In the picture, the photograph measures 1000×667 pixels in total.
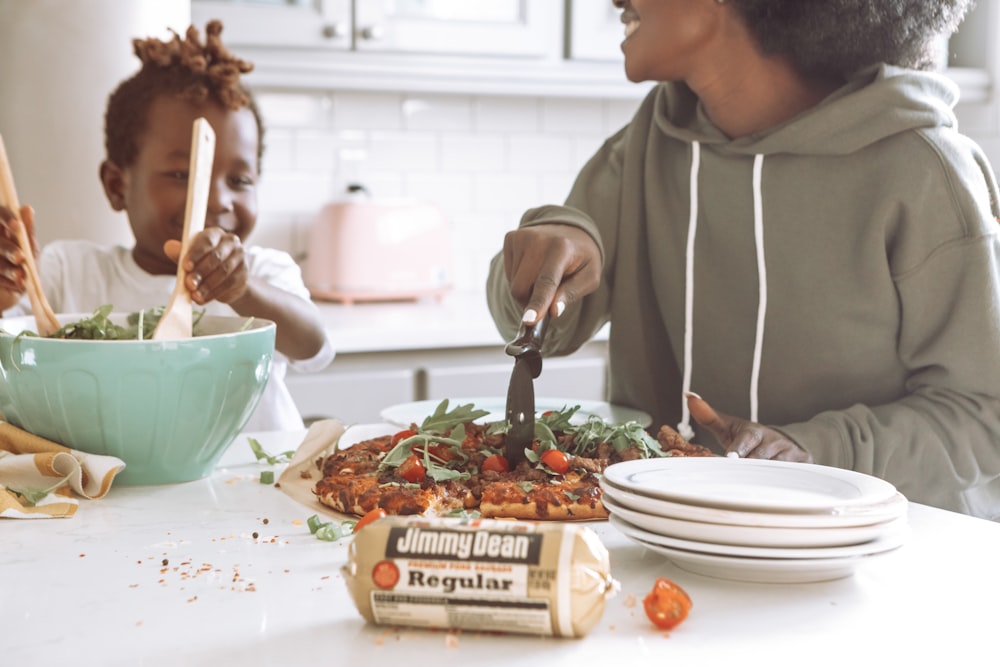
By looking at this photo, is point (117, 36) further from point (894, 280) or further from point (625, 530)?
point (625, 530)

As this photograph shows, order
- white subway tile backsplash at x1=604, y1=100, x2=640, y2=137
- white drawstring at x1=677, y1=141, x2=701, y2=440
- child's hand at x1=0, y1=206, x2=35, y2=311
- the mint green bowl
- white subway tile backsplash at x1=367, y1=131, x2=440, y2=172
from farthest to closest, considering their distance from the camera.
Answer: white subway tile backsplash at x1=604, y1=100, x2=640, y2=137 < white subway tile backsplash at x1=367, y1=131, x2=440, y2=172 < white drawstring at x1=677, y1=141, x2=701, y2=440 < child's hand at x1=0, y1=206, x2=35, y2=311 < the mint green bowl

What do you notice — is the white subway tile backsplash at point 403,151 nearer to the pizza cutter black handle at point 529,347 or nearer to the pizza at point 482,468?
the pizza at point 482,468

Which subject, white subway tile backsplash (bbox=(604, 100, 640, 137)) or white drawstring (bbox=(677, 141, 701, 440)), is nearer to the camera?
white drawstring (bbox=(677, 141, 701, 440))

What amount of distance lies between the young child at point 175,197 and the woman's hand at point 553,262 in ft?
1.58

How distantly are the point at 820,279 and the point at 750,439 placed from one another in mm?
410

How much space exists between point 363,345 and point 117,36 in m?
0.87

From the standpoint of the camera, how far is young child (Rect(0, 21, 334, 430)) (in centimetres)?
174

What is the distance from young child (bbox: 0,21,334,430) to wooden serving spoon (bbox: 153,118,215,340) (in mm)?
454

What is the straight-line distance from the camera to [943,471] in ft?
4.34

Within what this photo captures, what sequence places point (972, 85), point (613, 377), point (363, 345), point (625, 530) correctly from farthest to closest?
point (972, 85) < point (363, 345) < point (613, 377) < point (625, 530)

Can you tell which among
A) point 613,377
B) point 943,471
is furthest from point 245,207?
point 943,471

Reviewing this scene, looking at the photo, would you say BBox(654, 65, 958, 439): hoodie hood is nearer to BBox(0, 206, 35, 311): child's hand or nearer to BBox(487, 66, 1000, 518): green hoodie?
BBox(487, 66, 1000, 518): green hoodie

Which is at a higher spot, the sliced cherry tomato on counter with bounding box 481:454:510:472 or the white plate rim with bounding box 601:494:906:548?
the white plate rim with bounding box 601:494:906:548

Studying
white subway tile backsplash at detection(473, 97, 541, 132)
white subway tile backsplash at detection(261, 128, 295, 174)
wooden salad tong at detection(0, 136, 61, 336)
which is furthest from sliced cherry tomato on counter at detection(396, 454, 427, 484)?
white subway tile backsplash at detection(473, 97, 541, 132)
